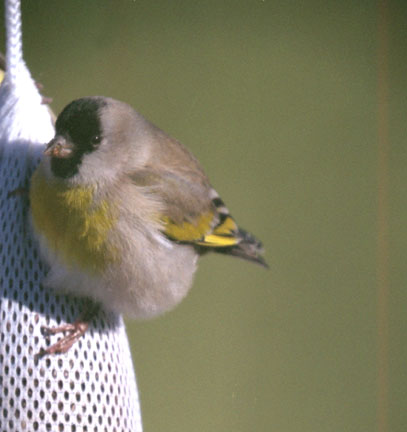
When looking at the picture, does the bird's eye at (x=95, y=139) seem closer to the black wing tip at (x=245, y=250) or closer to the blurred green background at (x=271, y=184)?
the black wing tip at (x=245, y=250)

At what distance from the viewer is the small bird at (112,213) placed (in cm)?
257

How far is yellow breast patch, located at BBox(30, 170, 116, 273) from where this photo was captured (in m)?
2.57

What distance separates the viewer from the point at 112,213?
262cm

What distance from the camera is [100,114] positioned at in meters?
2.60

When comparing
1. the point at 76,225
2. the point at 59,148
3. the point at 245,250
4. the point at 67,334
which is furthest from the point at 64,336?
the point at 245,250

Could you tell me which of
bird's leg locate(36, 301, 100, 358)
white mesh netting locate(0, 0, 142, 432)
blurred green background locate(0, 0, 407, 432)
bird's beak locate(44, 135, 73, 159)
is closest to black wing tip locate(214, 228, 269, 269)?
white mesh netting locate(0, 0, 142, 432)

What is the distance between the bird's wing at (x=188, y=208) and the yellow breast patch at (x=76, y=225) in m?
0.23

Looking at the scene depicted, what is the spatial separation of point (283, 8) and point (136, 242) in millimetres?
3011

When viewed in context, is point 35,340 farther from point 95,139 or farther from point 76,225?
point 95,139

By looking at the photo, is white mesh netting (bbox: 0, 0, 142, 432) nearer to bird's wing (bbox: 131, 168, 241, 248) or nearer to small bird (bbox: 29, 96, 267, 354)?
small bird (bbox: 29, 96, 267, 354)

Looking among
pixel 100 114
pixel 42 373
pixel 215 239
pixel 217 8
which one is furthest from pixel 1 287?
pixel 217 8

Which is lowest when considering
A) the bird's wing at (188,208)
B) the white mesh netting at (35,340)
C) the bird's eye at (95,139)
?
the white mesh netting at (35,340)

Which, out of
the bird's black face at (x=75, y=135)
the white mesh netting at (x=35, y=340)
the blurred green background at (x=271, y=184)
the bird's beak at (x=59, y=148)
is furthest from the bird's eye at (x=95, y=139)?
the blurred green background at (x=271, y=184)

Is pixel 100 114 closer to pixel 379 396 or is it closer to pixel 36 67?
pixel 36 67
